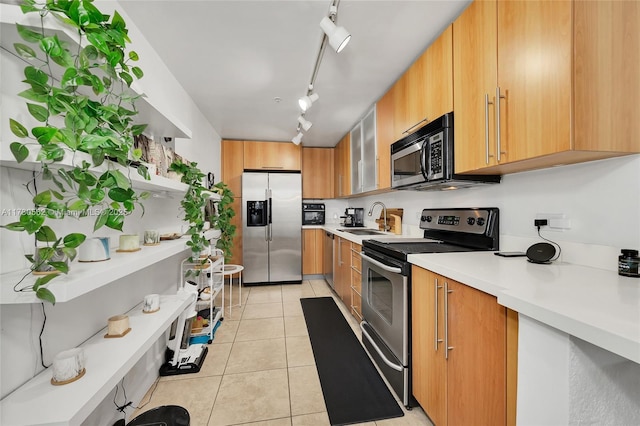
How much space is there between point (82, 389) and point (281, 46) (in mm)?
2087

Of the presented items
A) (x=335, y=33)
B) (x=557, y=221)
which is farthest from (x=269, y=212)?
(x=557, y=221)

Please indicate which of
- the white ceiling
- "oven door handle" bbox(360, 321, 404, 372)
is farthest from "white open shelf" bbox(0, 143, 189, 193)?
"oven door handle" bbox(360, 321, 404, 372)

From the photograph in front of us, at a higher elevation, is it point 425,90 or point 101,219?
point 425,90

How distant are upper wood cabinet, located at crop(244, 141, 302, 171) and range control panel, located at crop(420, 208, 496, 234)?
2580 mm

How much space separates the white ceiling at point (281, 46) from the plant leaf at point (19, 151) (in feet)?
4.26

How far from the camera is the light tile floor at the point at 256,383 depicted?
1.54m

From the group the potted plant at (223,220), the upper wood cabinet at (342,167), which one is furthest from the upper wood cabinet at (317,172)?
the potted plant at (223,220)

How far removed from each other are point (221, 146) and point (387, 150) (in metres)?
2.87

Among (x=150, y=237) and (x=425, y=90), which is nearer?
(x=150, y=237)

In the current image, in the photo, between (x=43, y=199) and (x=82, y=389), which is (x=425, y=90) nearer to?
(x=43, y=199)

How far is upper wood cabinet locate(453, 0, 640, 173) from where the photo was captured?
991 mm

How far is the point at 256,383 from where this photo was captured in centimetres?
184

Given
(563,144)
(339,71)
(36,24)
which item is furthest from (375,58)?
Result: (36,24)

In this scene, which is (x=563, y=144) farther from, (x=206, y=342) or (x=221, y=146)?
(x=221, y=146)
